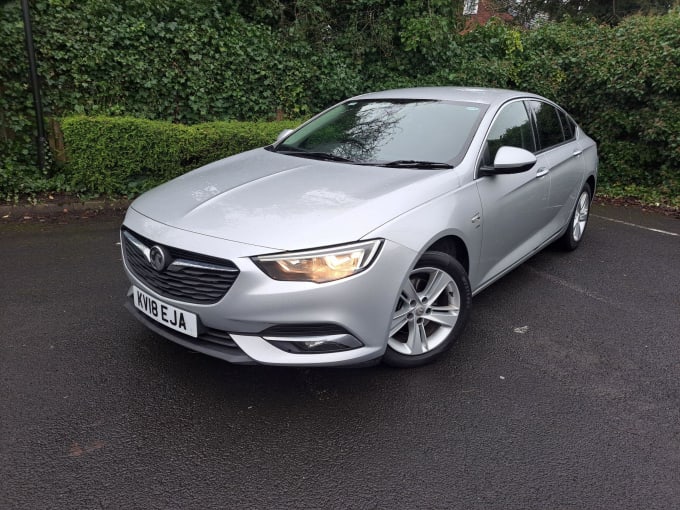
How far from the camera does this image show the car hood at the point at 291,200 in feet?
8.61

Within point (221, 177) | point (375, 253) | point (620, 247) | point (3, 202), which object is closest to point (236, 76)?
point (3, 202)

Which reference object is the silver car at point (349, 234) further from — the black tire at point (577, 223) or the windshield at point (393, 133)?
the black tire at point (577, 223)

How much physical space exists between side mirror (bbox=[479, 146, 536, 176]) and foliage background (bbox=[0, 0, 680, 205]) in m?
4.49

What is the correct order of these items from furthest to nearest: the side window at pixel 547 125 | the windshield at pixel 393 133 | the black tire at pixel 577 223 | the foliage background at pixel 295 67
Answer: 1. the foliage background at pixel 295 67
2. the black tire at pixel 577 223
3. the side window at pixel 547 125
4. the windshield at pixel 393 133

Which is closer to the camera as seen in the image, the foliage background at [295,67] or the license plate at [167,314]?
the license plate at [167,314]

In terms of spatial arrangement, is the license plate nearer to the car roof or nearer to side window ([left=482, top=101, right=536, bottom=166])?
side window ([left=482, top=101, right=536, bottom=166])

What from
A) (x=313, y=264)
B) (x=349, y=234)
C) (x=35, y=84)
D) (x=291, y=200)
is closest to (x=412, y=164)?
(x=291, y=200)

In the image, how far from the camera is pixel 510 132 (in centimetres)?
400

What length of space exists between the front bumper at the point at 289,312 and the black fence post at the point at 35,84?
4.83 meters

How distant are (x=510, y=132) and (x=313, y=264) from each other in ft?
7.24

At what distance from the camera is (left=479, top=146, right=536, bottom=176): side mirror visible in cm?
341

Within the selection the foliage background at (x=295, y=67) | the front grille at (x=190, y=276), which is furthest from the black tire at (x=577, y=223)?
the front grille at (x=190, y=276)

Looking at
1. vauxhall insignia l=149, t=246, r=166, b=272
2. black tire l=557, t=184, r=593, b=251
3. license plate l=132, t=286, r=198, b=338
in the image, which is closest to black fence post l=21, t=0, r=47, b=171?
license plate l=132, t=286, r=198, b=338

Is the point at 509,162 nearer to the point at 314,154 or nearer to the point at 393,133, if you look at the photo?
the point at 393,133
